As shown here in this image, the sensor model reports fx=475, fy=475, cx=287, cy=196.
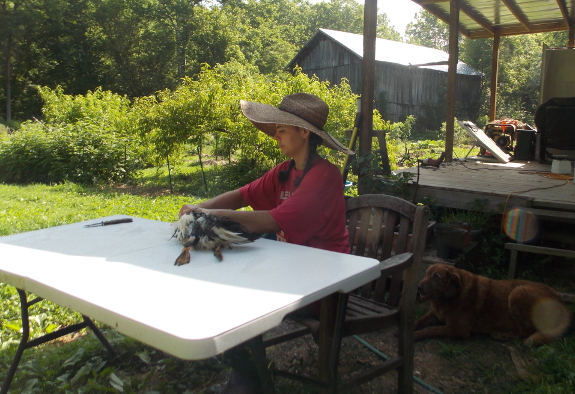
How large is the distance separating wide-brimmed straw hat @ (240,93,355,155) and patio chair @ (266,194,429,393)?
41 cm

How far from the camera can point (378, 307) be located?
2402 mm

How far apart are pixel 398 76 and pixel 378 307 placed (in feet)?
77.2

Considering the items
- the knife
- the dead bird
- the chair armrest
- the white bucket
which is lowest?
the white bucket

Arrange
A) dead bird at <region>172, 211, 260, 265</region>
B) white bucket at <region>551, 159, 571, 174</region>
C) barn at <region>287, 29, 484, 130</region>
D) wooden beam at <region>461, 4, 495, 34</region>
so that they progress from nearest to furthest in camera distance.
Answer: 1. dead bird at <region>172, 211, 260, 265</region>
2. white bucket at <region>551, 159, 571, 174</region>
3. wooden beam at <region>461, 4, 495, 34</region>
4. barn at <region>287, 29, 484, 130</region>

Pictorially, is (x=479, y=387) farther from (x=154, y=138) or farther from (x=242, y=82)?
(x=242, y=82)

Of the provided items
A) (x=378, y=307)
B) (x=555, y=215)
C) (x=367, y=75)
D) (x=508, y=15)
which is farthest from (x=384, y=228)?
(x=508, y=15)

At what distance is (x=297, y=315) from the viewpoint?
209 centimetres

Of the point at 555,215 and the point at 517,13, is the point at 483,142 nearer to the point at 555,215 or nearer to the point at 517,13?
the point at 517,13

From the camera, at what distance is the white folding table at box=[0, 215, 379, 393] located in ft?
4.12

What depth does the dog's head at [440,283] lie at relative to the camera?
315 centimetres

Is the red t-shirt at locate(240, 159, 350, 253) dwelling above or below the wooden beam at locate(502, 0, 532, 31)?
below

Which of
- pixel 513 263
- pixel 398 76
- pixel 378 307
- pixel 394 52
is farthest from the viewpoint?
pixel 394 52

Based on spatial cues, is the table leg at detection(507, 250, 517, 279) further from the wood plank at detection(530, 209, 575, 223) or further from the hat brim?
the hat brim

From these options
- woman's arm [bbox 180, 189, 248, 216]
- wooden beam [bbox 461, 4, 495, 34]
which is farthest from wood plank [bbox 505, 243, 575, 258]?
wooden beam [bbox 461, 4, 495, 34]
